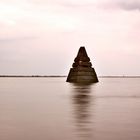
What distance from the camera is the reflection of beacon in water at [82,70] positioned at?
85188 millimetres

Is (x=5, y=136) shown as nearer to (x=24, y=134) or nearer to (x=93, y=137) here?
(x=24, y=134)

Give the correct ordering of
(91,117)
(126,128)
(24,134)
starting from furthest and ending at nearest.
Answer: (91,117) → (126,128) → (24,134)

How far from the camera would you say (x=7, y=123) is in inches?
767

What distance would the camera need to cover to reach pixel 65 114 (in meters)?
24.4

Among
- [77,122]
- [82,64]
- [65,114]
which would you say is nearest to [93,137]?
[77,122]

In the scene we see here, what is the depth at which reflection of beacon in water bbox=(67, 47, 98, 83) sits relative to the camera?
85188 millimetres

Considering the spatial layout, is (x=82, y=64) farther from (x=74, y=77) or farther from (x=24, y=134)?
(x=24, y=134)

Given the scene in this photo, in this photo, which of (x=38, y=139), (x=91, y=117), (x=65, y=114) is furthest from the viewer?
(x=65, y=114)

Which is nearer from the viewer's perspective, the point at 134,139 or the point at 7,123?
the point at 134,139

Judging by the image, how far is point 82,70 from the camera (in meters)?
85.2

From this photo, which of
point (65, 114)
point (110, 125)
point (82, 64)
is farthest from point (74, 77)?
point (110, 125)

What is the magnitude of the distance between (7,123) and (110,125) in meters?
4.99

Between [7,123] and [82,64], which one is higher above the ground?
[82,64]

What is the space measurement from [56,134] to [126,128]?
348 centimetres
